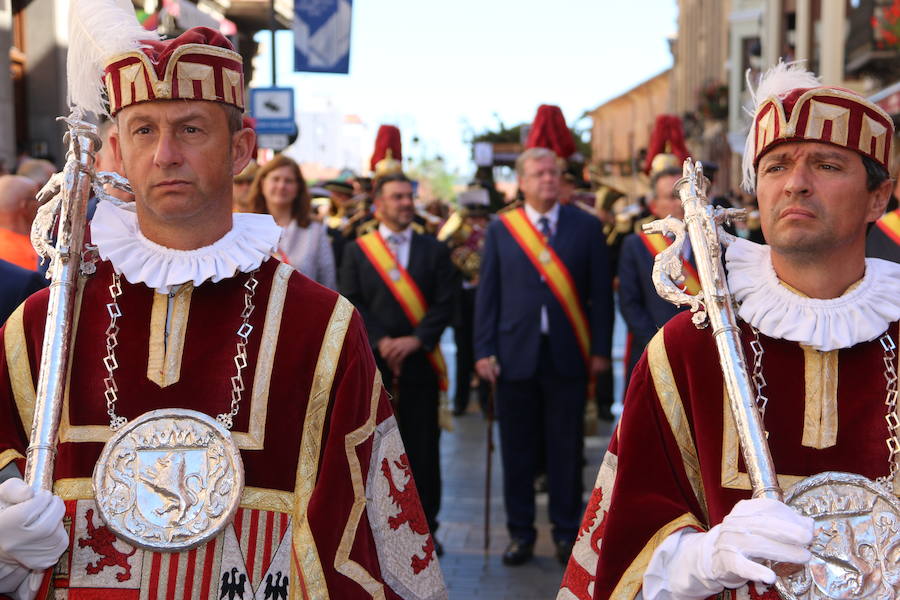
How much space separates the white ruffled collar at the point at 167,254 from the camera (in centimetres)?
288

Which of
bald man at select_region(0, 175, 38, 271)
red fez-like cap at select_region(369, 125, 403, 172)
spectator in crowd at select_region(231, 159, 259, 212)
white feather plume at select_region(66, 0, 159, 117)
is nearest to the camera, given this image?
white feather plume at select_region(66, 0, 159, 117)

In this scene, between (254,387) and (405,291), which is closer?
(254,387)

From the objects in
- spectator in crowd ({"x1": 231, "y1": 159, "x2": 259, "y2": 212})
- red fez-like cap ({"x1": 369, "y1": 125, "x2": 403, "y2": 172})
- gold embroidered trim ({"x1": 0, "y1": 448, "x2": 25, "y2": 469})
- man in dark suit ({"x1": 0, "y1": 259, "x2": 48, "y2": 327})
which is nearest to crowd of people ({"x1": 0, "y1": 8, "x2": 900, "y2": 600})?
gold embroidered trim ({"x1": 0, "y1": 448, "x2": 25, "y2": 469})

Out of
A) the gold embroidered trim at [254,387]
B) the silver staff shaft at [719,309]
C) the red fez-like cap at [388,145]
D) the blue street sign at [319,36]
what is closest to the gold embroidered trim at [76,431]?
the gold embroidered trim at [254,387]

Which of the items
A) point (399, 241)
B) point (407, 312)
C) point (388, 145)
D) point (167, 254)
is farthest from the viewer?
point (388, 145)

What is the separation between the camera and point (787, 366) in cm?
287

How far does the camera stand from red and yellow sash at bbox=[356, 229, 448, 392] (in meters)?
6.99

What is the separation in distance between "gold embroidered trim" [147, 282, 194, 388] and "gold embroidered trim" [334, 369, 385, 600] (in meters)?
0.45

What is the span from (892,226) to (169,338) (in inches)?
132

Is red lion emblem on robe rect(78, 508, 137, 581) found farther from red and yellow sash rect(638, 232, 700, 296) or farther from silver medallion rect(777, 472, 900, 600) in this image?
red and yellow sash rect(638, 232, 700, 296)

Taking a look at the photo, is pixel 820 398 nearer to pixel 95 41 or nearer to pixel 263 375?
pixel 263 375

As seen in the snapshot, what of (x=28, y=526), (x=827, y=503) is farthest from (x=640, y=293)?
(x=28, y=526)

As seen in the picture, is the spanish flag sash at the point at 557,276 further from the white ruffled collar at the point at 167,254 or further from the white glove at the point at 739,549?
the white glove at the point at 739,549

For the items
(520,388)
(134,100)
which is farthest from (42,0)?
(134,100)
